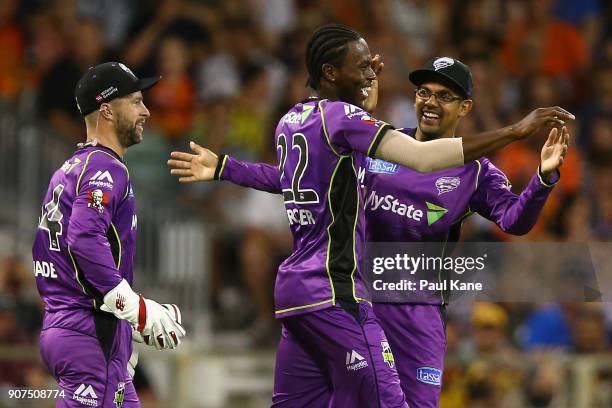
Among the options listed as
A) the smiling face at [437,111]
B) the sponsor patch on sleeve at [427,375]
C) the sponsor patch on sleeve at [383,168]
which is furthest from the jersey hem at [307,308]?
the smiling face at [437,111]

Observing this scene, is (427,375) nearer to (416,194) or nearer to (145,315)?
(416,194)

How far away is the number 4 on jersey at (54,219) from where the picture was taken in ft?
23.1

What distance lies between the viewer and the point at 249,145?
13.4m

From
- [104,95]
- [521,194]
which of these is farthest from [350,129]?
[104,95]

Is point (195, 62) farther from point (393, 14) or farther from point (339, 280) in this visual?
point (339, 280)

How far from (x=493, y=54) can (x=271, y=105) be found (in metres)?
2.52

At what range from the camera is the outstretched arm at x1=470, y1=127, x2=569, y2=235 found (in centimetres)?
712

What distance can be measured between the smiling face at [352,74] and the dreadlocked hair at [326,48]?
3cm

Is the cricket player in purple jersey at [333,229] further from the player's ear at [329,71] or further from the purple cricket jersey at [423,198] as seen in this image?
the purple cricket jersey at [423,198]

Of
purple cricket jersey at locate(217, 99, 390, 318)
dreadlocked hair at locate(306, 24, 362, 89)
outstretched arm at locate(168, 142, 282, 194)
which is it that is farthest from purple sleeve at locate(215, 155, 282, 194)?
dreadlocked hair at locate(306, 24, 362, 89)

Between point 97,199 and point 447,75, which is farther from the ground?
point 447,75

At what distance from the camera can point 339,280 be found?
272 inches

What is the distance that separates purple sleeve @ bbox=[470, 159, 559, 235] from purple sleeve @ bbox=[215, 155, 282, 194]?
Result: 115cm

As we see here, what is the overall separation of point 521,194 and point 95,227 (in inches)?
91.6
